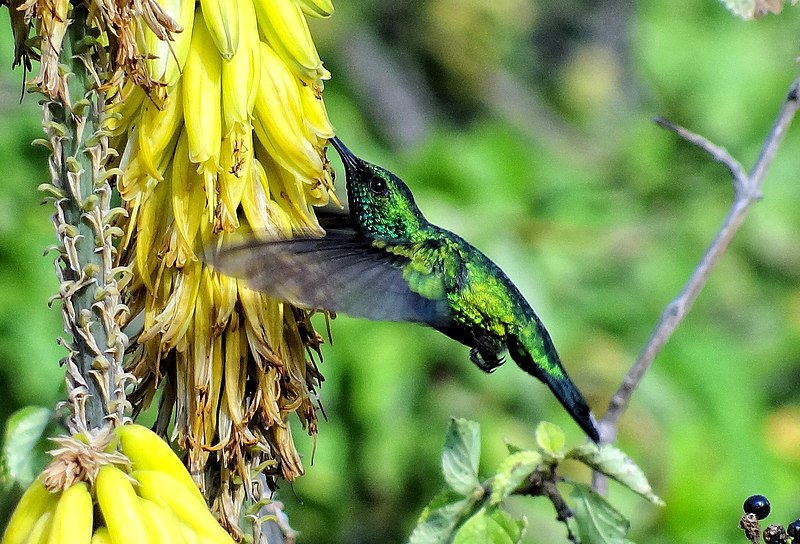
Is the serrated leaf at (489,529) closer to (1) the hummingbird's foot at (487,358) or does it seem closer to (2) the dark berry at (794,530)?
(2) the dark berry at (794,530)

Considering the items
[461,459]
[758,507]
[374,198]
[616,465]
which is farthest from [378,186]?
[758,507]

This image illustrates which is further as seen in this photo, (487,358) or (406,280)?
(487,358)

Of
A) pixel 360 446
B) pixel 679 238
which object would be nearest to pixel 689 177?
pixel 679 238

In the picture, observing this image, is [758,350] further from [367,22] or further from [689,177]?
[367,22]

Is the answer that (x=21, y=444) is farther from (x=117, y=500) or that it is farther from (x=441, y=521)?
(x=117, y=500)

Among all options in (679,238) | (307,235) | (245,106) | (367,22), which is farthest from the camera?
(367,22)

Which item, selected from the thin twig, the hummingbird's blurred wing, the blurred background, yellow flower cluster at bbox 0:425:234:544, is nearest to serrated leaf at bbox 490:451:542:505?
the thin twig
